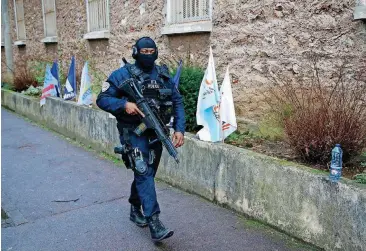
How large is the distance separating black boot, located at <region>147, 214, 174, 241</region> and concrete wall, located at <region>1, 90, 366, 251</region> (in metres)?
1.00

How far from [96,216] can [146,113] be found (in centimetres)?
154

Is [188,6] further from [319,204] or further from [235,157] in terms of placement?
[319,204]

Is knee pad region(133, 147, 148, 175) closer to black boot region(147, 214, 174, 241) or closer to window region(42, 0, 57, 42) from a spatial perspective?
black boot region(147, 214, 174, 241)

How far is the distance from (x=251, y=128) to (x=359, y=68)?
Answer: 1644mm

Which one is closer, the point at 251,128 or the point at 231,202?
the point at 231,202

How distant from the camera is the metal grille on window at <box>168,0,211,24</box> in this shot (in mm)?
6391

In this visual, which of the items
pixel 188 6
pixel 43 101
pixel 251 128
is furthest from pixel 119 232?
pixel 43 101

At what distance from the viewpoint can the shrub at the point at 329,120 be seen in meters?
3.77

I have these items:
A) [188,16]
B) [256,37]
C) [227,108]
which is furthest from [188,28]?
[227,108]

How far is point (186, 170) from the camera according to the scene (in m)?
4.86

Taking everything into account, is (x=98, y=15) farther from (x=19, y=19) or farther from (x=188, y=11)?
(x=19, y=19)

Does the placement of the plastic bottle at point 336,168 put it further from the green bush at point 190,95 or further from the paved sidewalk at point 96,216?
the green bush at point 190,95

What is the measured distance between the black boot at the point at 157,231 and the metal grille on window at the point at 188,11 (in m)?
3.82

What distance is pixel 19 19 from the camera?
1583cm
